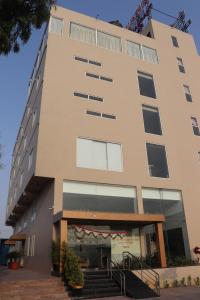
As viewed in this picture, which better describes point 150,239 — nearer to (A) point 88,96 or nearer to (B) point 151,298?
(B) point 151,298

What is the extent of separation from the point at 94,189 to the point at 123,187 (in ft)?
6.98

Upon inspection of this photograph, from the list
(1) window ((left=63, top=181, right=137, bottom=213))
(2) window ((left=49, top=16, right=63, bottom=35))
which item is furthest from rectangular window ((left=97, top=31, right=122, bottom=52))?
(1) window ((left=63, top=181, right=137, bottom=213))

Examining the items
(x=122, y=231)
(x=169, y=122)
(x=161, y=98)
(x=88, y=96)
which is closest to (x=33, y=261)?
(x=122, y=231)

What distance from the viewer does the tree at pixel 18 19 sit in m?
8.51

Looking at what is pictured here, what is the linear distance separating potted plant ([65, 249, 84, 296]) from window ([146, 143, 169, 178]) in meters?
9.14

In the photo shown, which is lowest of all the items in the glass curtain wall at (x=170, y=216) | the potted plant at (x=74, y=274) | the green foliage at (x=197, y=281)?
the green foliage at (x=197, y=281)

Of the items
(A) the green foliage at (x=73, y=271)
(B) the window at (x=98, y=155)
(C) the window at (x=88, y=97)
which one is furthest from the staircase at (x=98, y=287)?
(C) the window at (x=88, y=97)

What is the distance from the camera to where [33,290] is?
11.2 metres

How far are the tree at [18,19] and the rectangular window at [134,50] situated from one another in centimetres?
1608

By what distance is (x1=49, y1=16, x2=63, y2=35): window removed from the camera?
2145 cm

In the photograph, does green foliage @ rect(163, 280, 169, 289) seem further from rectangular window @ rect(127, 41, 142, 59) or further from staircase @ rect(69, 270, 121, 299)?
rectangular window @ rect(127, 41, 142, 59)

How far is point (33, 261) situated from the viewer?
19.7m

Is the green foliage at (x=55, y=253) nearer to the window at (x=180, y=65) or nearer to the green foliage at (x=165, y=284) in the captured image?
the green foliage at (x=165, y=284)

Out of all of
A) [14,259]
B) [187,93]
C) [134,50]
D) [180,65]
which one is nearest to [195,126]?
[187,93]
